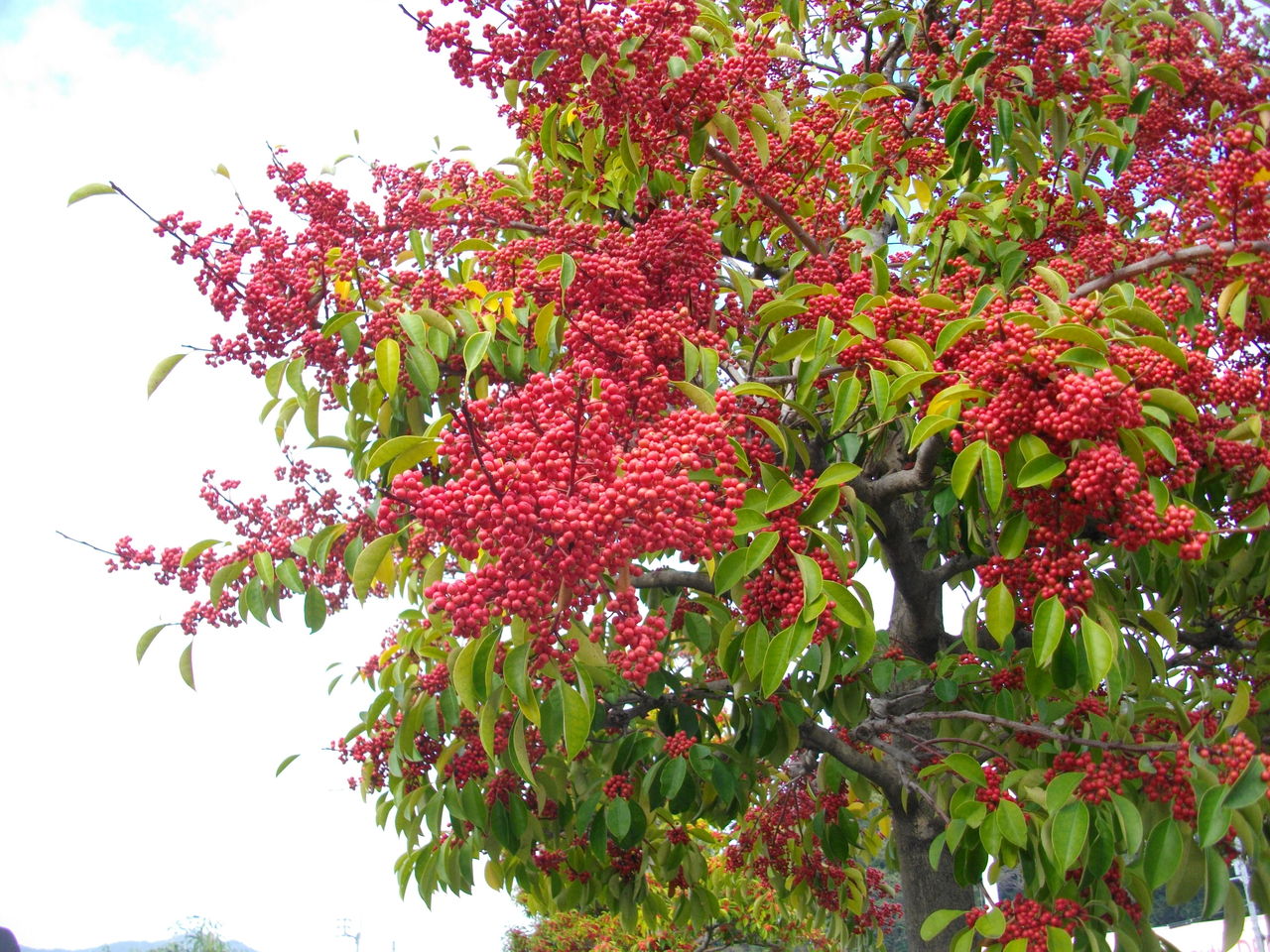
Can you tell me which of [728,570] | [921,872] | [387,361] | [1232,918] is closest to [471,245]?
[387,361]

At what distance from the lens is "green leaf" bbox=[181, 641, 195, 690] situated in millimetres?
3139

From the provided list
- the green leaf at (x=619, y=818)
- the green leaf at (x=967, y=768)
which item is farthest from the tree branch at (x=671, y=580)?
the green leaf at (x=967, y=768)

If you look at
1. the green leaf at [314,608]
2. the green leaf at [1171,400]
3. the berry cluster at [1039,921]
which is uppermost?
the green leaf at [1171,400]

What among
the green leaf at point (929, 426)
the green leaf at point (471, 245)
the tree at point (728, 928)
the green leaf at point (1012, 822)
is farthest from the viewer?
the tree at point (728, 928)

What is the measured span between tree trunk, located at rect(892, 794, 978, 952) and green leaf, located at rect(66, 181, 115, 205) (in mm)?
3745

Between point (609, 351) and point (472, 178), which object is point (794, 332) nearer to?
point (609, 351)

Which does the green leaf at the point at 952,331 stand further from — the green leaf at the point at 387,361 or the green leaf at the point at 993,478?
the green leaf at the point at 387,361

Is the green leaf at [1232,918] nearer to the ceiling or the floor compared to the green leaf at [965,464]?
nearer to the floor

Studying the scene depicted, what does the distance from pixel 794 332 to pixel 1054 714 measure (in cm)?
159

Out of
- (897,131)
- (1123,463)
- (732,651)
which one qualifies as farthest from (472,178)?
(1123,463)

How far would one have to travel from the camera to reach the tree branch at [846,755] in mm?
3838

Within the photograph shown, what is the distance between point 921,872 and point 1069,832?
1.77 metres

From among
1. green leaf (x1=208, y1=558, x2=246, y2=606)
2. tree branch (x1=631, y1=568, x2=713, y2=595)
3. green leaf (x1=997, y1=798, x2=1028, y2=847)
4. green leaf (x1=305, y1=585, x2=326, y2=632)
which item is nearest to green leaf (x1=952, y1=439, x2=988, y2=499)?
green leaf (x1=997, y1=798, x2=1028, y2=847)

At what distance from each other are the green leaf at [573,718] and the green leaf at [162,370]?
1629mm
